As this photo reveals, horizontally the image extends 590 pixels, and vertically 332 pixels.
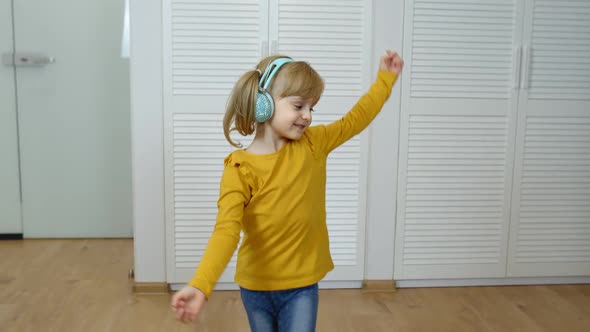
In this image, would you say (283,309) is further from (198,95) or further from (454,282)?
(454,282)

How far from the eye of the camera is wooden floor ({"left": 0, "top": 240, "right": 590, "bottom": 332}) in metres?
2.30

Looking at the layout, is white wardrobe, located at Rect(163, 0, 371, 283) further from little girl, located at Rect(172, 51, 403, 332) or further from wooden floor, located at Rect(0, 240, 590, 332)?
little girl, located at Rect(172, 51, 403, 332)

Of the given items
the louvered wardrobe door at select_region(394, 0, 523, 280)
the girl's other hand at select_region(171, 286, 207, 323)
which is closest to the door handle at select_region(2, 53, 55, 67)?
the louvered wardrobe door at select_region(394, 0, 523, 280)

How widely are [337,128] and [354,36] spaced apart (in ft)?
3.47

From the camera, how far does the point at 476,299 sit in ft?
8.56

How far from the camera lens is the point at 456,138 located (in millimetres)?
2650

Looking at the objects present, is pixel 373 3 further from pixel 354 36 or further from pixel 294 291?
pixel 294 291

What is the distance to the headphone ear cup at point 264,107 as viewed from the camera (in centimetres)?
142

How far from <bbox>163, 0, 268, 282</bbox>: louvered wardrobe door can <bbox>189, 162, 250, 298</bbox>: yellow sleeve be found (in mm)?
1142

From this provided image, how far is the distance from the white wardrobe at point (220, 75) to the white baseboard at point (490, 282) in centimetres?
50

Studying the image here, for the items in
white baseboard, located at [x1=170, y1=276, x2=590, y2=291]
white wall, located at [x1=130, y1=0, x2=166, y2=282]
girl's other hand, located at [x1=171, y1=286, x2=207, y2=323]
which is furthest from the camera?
white baseboard, located at [x1=170, y1=276, x2=590, y2=291]

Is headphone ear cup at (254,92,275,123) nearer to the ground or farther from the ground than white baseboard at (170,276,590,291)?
farther from the ground

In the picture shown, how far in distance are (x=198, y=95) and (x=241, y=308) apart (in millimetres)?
906

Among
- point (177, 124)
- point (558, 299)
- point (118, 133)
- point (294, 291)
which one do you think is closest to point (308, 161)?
point (294, 291)
